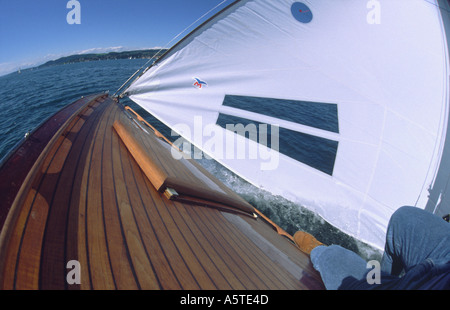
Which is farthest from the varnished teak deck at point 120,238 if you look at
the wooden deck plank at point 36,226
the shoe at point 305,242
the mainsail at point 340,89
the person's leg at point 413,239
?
the mainsail at point 340,89

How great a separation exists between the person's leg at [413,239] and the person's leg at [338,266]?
31 centimetres

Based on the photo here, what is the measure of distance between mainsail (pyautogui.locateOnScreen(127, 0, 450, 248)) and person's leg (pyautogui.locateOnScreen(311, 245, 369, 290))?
3.36ft

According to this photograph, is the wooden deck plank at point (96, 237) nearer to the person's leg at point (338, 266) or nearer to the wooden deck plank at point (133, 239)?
the wooden deck plank at point (133, 239)

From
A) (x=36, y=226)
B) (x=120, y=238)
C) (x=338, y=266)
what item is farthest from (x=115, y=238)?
(x=338, y=266)

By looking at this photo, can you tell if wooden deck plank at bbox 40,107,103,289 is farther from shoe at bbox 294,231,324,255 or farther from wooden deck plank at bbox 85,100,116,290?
shoe at bbox 294,231,324,255

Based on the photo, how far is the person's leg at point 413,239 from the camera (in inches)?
49.3

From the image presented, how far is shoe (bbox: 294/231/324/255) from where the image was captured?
2422 millimetres

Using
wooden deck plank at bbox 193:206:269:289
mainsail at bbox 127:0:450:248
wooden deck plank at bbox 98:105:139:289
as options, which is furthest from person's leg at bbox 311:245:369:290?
wooden deck plank at bbox 98:105:139:289

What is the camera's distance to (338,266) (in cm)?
145

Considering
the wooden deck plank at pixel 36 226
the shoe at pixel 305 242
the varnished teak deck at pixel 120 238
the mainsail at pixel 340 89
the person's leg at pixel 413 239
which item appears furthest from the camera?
the shoe at pixel 305 242

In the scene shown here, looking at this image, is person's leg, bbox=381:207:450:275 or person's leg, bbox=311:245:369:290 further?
person's leg, bbox=311:245:369:290

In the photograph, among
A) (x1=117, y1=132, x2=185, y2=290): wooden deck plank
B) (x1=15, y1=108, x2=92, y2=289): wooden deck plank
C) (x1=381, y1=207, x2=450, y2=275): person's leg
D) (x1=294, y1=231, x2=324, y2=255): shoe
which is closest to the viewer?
(x1=15, y1=108, x2=92, y2=289): wooden deck plank

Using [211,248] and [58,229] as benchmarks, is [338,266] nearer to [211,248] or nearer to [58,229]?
[211,248]
